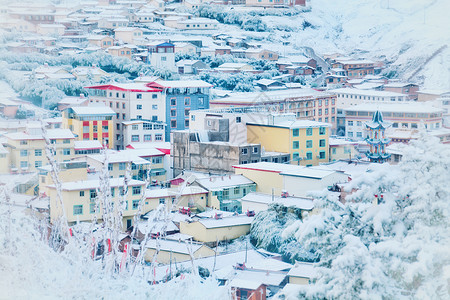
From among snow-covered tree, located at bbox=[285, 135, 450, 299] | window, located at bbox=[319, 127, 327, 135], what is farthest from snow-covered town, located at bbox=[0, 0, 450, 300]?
window, located at bbox=[319, 127, 327, 135]

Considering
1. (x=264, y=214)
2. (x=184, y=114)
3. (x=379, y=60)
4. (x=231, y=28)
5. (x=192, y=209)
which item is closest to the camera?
(x=264, y=214)

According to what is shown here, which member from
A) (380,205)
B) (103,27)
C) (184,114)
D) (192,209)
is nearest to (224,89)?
(184,114)

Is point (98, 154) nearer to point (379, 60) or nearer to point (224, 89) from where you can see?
point (224, 89)

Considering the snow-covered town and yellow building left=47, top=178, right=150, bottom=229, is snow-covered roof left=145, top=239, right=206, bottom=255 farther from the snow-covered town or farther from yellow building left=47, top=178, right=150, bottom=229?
yellow building left=47, top=178, right=150, bottom=229

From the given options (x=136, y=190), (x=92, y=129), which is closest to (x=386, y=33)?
(x=92, y=129)

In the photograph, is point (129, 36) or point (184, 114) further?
point (129, 36)

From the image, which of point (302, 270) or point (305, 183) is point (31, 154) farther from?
point (302, 270)
